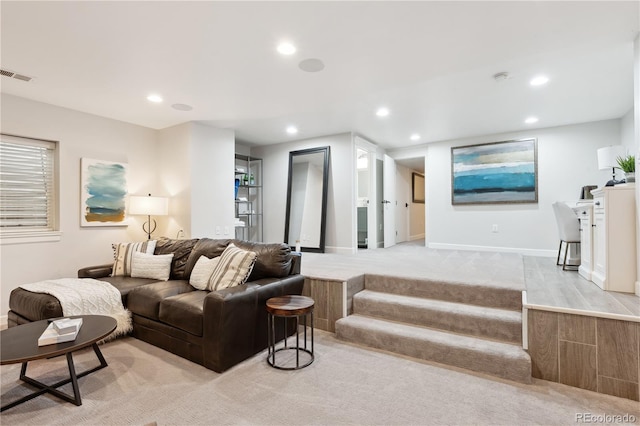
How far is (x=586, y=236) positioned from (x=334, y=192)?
3658mm

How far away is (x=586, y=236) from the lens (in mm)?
3393

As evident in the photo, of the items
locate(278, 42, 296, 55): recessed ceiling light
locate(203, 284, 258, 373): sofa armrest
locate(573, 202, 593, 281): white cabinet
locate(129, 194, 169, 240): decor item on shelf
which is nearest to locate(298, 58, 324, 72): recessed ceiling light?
locate(278, 42, 296, 55): recessed ceiling light

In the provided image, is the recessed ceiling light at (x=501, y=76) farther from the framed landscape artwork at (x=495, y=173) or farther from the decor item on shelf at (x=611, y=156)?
the framed landscape artwork at (x=495, y=173)

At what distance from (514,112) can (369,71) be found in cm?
280

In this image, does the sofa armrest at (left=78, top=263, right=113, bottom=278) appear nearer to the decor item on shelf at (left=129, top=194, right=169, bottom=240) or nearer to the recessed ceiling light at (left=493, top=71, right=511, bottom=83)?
Answer: the decor item on shelf at (left=129, top=194, right=169, bottom=240)

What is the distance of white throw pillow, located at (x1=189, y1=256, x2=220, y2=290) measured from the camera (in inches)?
119

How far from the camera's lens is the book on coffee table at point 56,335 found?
193cm

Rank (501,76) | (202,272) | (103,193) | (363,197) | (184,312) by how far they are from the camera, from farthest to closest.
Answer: (363,197), (103,193), (501,76), (202,272), (184,312)

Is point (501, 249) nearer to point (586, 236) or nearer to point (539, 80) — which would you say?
point (586, 236)

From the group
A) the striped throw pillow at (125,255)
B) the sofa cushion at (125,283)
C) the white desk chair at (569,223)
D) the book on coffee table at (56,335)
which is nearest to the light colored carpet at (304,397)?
the book on coffee table at (56,335)

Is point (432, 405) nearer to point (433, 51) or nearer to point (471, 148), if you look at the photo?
point (433, 51)

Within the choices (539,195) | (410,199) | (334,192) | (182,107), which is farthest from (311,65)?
(410,199)

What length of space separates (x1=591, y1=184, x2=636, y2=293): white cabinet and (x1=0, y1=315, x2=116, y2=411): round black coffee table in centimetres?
415

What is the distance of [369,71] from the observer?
2959mm
